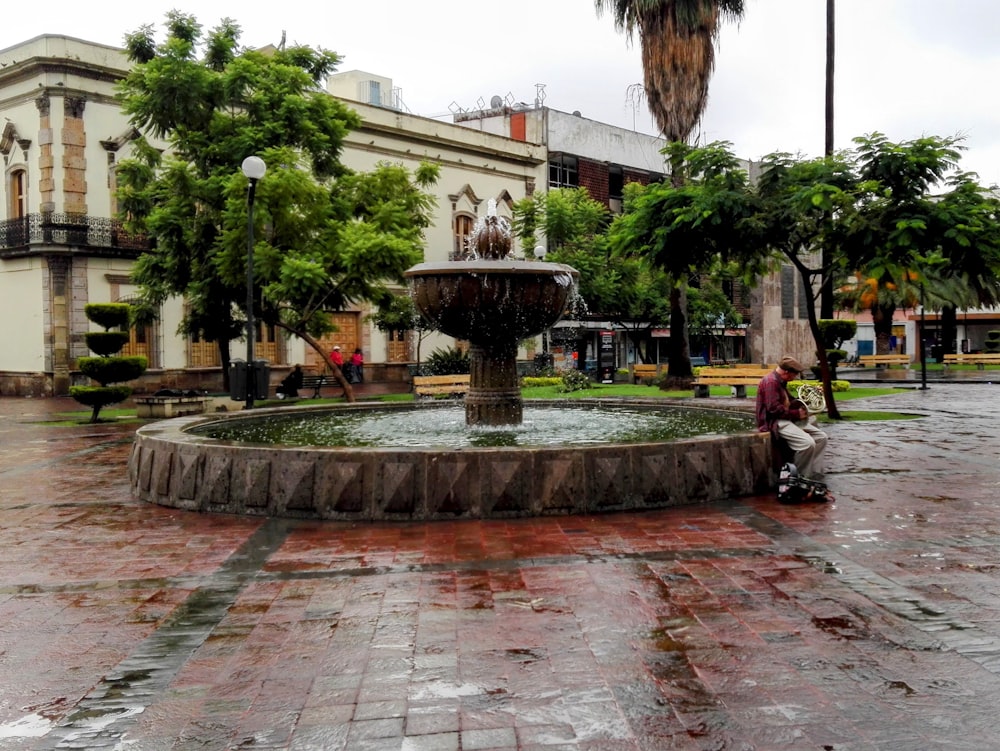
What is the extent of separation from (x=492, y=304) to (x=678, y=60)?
54.0ft

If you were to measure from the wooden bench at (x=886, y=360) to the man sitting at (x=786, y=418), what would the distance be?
30.7 m

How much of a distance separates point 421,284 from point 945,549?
17.9 ft

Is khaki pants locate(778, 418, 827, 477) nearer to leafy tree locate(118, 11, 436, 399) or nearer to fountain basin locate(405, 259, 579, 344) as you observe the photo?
fountain basin locate(405, 259, 579, 344)

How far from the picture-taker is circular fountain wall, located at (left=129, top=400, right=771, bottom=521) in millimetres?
6902

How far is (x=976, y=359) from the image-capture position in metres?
36.2

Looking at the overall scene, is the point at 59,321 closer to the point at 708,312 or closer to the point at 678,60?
the point at 678,60

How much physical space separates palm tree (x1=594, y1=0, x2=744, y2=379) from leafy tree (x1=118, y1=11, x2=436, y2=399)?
6182mm

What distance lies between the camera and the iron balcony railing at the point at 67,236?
25969 millimetres

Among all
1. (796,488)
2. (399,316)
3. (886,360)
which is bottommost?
(796,488)

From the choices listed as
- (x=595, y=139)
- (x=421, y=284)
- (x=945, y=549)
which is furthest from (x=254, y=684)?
(x=595, y=139)

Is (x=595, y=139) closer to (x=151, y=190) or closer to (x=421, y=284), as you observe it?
(x=151, y=190)

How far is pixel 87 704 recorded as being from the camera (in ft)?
12.0

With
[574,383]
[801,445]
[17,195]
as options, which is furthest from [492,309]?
[17,195]

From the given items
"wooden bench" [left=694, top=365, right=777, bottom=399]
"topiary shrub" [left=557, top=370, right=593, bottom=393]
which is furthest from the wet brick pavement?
"topiary shrub" [left=557, top=370, right=593, bottom=393]
